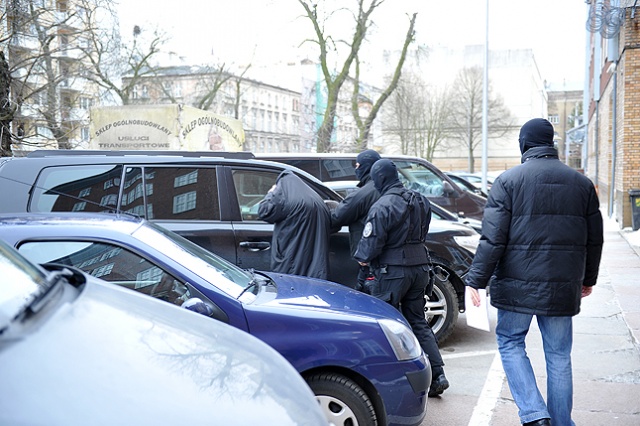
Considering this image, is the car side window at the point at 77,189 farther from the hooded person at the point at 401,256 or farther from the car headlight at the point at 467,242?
the car headlight at the point at 467,242

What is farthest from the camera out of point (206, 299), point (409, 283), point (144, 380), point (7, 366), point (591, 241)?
point (409, 283)

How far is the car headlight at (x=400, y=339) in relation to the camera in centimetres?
401

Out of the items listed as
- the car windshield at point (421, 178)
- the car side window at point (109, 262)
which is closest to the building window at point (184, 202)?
the car side window at point (109, 262)

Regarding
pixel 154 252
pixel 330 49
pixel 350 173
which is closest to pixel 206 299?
pixel 154 252

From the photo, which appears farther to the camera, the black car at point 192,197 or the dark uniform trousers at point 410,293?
the black car at point 192,197

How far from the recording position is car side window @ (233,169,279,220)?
643 cm

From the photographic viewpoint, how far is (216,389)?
1.97 m

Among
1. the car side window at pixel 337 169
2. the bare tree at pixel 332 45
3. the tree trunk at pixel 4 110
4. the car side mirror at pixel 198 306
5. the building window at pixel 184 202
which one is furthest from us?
the bare tree at pixel 332 45

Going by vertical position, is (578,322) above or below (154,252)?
below

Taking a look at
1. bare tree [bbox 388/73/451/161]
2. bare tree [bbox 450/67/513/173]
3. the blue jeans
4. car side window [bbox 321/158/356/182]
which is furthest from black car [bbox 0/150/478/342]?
bare tree [bbox 450/67/513/173]

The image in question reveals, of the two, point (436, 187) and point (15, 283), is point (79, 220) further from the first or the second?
point (436, 187)

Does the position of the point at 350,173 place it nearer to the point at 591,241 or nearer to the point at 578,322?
the point at 578,322

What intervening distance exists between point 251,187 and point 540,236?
3313mm

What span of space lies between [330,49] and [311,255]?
2335 centimetres
